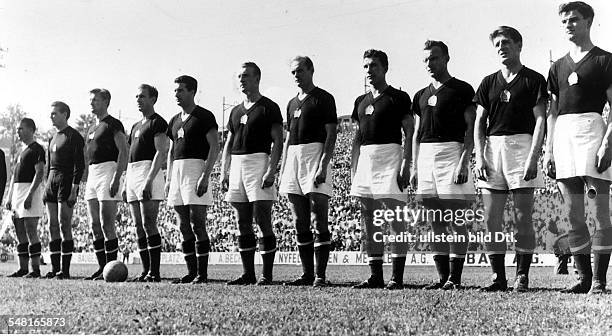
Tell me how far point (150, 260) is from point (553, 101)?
159 inches

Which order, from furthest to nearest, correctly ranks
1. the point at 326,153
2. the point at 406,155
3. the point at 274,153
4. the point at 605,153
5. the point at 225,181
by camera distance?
the point at 225,181 → the point at 274,153 → the point at 326,153 → the point at 406,155 → the point at 605,153

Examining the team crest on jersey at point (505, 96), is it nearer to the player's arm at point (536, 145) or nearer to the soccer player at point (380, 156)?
the player's arm at point (536, 145)

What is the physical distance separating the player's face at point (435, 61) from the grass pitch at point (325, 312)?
1653mm

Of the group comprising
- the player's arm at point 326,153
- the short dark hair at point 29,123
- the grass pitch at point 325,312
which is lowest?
the grass pitch at point 325,312

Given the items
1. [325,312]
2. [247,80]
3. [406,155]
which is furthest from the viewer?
[247,80]

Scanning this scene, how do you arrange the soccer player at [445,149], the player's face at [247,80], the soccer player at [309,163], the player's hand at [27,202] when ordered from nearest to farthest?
1. the soccer player at [445,149]
2. the soccer player at [309,163]
3. the player's face at [247,80]
4. the player's hand at [27,202]

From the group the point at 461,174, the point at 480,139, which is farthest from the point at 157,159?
the point at 480,139

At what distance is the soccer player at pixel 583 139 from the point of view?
13.8 feet

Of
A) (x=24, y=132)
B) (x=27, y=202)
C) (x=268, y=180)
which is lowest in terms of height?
(x=27, y=202)

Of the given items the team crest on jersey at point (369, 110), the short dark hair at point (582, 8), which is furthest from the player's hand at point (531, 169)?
the team crest on jersey at point (369, 110)

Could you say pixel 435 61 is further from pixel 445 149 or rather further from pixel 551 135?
pixel 551 135

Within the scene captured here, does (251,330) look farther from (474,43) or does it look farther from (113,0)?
(113,0)

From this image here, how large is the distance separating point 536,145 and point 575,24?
83 centimetres

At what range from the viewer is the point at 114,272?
638 centimetres
